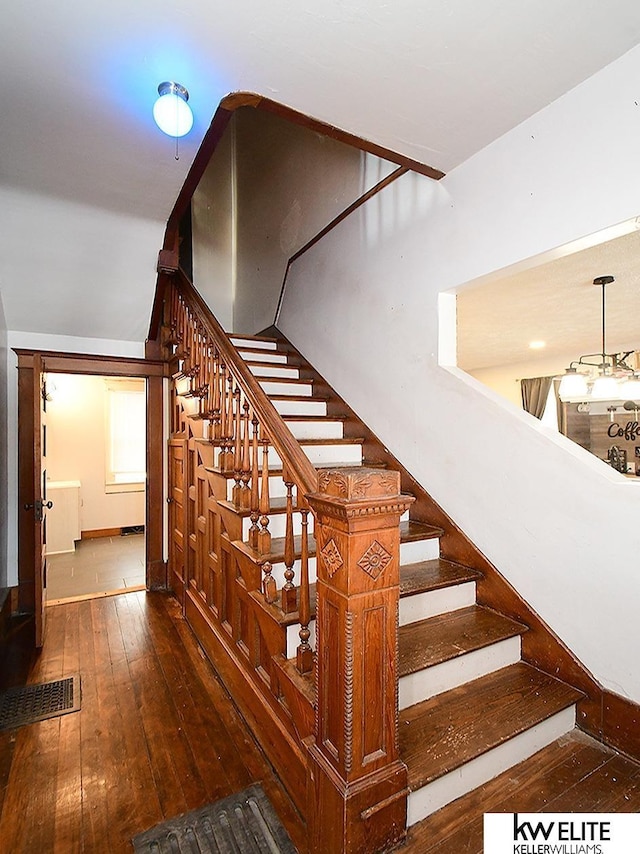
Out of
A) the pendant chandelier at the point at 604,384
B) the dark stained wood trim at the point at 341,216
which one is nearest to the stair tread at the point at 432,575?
the pendant chandelier at the point at 604,384

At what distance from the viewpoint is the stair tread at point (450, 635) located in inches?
68.6

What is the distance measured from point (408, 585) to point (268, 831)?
40.7 inches

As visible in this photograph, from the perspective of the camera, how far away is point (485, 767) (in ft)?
4.99

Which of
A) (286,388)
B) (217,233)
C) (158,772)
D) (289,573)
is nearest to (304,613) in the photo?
(289,573)

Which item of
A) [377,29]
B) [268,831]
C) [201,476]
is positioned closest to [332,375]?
[201,476]

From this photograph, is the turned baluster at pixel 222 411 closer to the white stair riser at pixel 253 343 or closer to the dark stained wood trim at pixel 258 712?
the dark stained wood trim at pixel 258 712

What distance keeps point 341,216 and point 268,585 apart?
2671 millimetres

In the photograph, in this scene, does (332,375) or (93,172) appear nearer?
(93,172)

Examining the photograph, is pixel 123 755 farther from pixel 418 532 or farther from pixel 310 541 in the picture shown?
pixel 418 532

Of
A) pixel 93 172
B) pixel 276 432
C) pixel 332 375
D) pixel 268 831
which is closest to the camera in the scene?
pixel 268 831

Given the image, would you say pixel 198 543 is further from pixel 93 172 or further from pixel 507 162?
pixel 507 162

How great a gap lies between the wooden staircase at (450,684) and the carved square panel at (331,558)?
19.8 inches

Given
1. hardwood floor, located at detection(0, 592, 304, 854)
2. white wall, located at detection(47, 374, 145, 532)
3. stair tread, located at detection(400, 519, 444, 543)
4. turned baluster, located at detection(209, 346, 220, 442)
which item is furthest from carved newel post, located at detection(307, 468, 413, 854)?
white wall, located at detection(47, 374, 145, 532)

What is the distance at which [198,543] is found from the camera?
296 cm
